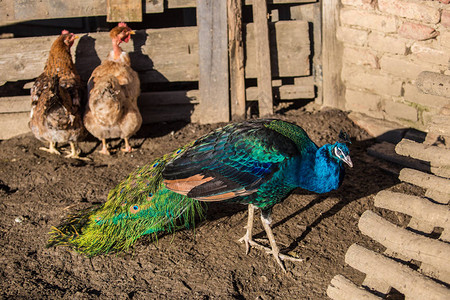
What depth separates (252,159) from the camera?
3.77 m

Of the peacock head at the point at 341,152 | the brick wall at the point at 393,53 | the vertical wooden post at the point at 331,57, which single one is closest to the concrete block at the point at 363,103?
the brick wall at the point at 393,53

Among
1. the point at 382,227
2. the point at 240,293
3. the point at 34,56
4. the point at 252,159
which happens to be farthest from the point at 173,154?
the point at 34,56

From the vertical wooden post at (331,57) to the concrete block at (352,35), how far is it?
9 centimetres

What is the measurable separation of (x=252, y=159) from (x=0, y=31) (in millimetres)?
6026

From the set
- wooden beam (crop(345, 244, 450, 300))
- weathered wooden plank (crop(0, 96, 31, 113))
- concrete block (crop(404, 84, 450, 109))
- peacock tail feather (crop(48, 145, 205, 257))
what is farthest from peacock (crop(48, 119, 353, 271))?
weathered wooden plank (crop(0, 96, 31, 113))

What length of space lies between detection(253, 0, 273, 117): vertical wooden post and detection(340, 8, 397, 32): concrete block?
1010mm

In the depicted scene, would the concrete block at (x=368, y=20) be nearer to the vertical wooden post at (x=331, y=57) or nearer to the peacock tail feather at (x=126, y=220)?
the vertical wooden post at (x=331, y=57)

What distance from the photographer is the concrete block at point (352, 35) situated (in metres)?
6.06

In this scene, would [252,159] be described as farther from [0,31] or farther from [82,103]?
[0,31]

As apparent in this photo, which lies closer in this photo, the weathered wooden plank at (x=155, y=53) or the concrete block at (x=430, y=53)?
the concrete block at (x=430, y=53)

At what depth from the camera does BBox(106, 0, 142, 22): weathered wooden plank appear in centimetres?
620

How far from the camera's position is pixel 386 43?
5816 mm

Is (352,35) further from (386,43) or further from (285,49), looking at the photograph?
(285,49)

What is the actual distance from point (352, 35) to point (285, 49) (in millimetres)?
Answer: 901
